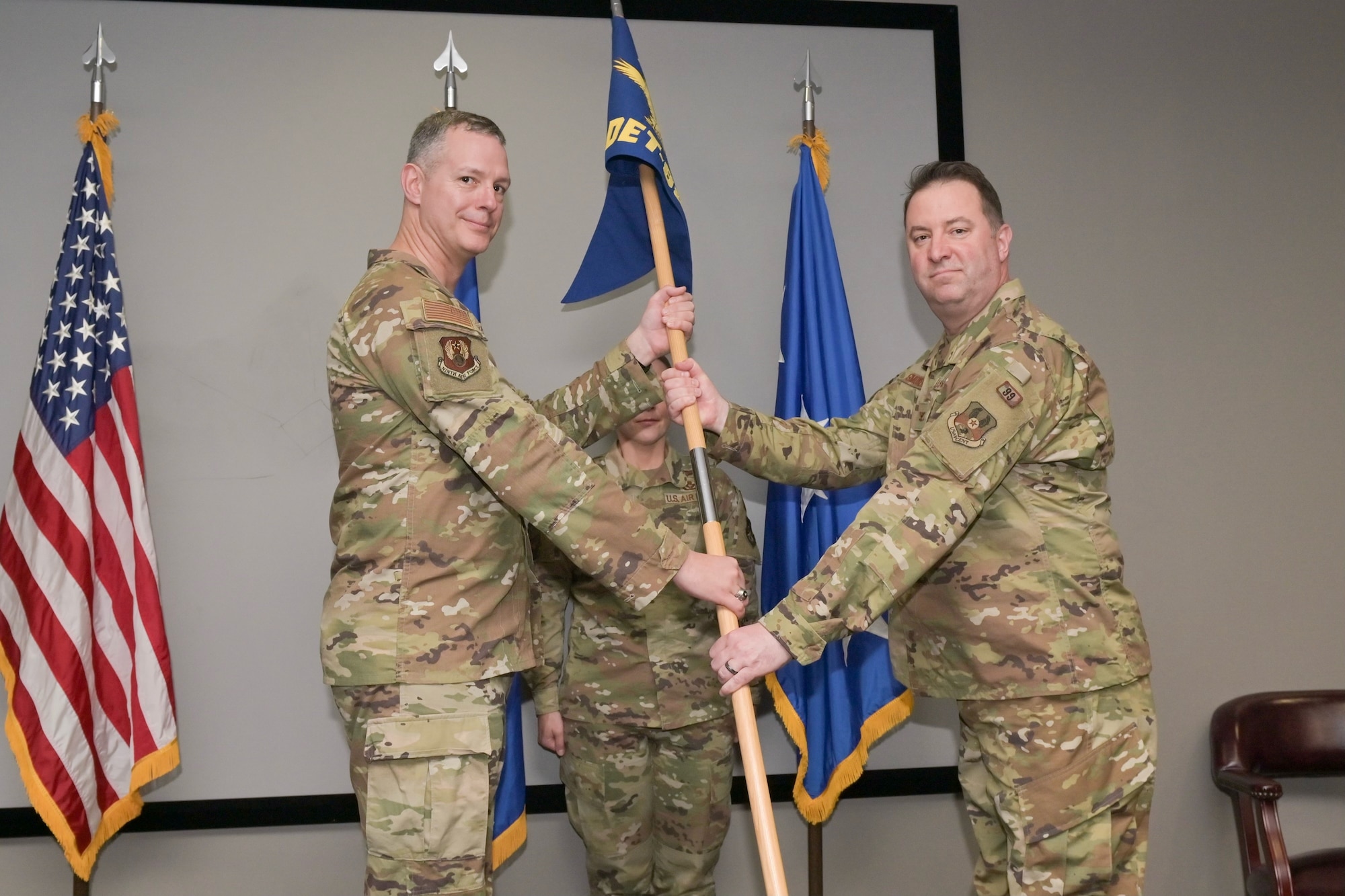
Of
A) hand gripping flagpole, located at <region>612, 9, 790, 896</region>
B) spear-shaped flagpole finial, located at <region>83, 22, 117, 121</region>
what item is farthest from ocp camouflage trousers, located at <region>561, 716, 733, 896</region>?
spear-shaped flagpole finial, located at <region>83, 22, 117, 121</region>

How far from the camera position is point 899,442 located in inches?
93.0

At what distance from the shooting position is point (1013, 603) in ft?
6.86

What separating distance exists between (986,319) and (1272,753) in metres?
1.99

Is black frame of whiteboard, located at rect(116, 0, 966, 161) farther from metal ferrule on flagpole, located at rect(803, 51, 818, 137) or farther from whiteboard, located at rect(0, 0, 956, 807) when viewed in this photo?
metal ferrule on flagpole, located at rect(803, 51, 818, 137)

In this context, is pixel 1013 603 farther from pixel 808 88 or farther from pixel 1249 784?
pixel 808 88

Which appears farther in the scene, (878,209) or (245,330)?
(878,209)

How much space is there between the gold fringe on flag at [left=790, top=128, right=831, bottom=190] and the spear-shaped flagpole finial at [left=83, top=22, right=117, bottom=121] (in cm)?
204

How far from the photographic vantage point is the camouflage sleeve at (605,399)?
8.73ft

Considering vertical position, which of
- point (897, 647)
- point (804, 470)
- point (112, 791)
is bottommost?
point (112, 791)

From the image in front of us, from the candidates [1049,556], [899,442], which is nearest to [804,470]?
[899,442]

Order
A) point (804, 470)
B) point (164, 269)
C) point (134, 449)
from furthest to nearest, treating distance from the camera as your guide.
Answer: point (164, 269)
point (134, 449)
point (804, 470)

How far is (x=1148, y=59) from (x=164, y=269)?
3.27 meters

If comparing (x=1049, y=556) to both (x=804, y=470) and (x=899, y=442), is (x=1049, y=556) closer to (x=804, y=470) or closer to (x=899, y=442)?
(x=899, y=442)

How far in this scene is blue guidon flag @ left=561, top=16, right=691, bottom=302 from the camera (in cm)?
250
